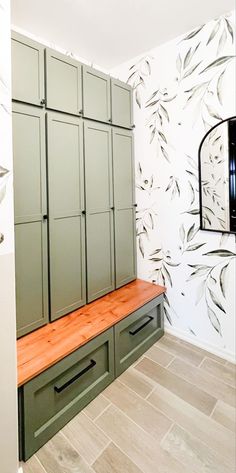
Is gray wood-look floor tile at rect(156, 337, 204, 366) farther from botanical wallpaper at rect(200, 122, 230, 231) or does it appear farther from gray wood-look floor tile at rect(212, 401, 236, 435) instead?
botanical wallpaper at rect(200, 122, 230, 231)

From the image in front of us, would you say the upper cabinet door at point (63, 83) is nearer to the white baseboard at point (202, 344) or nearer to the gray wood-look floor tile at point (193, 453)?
the white baseboard at point (202, 344)

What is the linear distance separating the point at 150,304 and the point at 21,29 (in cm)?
241

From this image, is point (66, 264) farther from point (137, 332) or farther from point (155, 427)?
point (155, 427)

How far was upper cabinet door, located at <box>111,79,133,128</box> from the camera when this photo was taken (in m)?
2.20

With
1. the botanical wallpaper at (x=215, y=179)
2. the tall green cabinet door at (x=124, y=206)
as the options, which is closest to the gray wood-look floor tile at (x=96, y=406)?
the tall green cabinet door at (x=124, y=206)

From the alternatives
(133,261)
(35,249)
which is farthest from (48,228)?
(133,261)

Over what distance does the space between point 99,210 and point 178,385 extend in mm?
1428

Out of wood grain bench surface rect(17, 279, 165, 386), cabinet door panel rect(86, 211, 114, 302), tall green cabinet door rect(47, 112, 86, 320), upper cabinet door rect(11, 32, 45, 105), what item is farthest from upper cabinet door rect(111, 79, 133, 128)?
wood grain bench surface rect(17, 279, 165, 386)

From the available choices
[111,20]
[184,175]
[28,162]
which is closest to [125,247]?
[184,175]

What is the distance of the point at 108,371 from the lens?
5.73 feet

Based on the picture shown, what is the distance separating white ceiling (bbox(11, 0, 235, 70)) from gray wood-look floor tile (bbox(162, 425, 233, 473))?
8.91 ft

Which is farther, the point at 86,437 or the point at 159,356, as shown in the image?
the point at 159,356

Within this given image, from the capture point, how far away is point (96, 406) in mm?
1577

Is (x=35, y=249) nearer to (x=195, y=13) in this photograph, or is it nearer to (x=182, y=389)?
(x=182, y=389)
